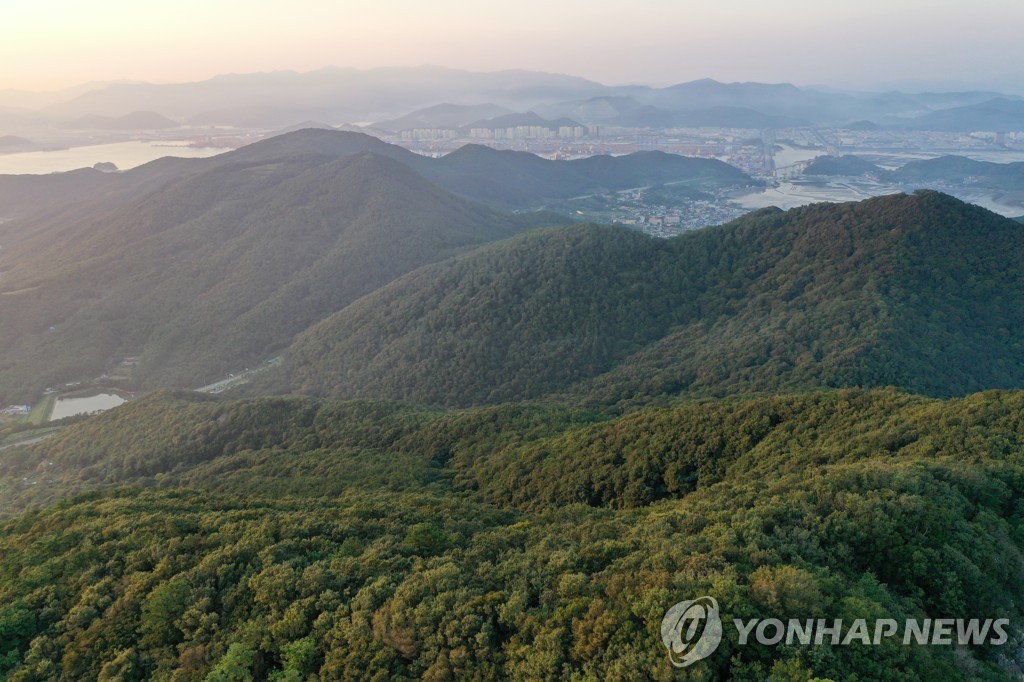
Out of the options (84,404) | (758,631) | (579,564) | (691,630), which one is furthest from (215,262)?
(758,631)

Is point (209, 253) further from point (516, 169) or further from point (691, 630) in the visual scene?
point (516, 169)

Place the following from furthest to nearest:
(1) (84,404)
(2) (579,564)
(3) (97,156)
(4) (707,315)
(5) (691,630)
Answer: (3) (97,156) < (1) (84,404) < (4) (707,315) < (2) (579,564) < (5) (691,630)

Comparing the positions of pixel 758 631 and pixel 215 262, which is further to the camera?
pixel 215 262

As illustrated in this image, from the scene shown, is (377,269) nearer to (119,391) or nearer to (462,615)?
(119,391)

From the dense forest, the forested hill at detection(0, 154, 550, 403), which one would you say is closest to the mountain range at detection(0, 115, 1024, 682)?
the dense forest

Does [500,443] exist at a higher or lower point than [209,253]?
lower
